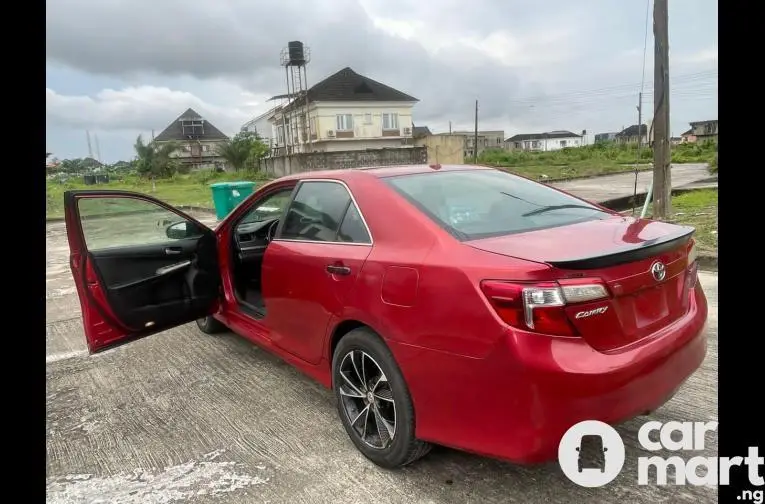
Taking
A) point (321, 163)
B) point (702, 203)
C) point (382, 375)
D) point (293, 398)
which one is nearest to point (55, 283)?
point (293, 398)

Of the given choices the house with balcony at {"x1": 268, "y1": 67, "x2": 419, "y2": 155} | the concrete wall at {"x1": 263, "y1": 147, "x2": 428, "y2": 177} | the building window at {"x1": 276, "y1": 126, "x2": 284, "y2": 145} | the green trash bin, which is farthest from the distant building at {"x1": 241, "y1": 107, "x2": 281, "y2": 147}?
the green trash bin

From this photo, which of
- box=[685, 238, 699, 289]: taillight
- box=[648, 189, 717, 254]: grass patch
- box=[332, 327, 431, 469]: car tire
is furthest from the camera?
box=[648, 189, 717, 254]: grass patch

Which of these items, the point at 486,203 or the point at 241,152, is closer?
the point at 486,203

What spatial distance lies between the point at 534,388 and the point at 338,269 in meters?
1.22

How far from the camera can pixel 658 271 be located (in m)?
2.24

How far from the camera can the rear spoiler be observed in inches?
78.4

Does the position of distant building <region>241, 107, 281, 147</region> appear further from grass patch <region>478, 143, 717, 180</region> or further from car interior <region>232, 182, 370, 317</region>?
car interior <region>232, 182, 370, 317</region>

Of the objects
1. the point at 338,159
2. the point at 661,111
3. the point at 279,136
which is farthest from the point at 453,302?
the point at 279,136

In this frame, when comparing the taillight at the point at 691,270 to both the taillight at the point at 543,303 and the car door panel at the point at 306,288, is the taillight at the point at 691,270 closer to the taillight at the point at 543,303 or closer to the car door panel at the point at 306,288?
the taillight at the point at 543,303

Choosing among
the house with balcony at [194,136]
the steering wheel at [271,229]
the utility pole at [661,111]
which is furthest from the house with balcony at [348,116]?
the steering wheel at [271,229]

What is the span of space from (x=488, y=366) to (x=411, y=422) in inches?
22.6

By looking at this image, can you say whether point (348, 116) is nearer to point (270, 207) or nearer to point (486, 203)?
point (270, 207)

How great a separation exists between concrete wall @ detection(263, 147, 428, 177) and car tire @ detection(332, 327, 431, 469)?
21.2 m
